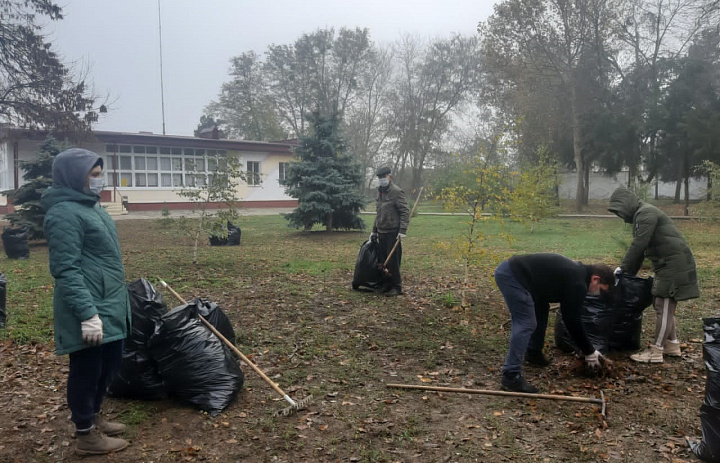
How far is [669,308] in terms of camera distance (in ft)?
15.3

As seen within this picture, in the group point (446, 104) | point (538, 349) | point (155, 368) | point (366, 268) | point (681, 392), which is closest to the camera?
point (155, 368)

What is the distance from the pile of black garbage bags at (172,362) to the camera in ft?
12.2

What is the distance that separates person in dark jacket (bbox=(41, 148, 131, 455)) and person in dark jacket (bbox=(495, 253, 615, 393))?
2763 millimetres

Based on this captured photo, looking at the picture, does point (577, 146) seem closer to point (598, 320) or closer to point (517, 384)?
point (598, 320)

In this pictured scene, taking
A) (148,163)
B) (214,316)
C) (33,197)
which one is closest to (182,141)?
(148,163)

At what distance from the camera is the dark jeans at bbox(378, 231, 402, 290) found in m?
7.32

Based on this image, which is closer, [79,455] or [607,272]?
[79,455]

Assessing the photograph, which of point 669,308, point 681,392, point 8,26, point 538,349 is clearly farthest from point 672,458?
point 8,26

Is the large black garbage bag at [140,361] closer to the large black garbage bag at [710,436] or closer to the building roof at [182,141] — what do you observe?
the large black garbage bag at [710,436]

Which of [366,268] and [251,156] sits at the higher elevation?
[251,156]

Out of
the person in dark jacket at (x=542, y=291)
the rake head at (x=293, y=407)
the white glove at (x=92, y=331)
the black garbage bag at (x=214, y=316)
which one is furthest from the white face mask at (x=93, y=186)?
the person in dark jacket at (x=542, y=291)

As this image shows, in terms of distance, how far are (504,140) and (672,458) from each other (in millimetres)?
3784

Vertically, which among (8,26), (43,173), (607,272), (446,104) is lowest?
(607,272)

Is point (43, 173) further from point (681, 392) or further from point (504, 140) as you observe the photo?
point (681, 392)
